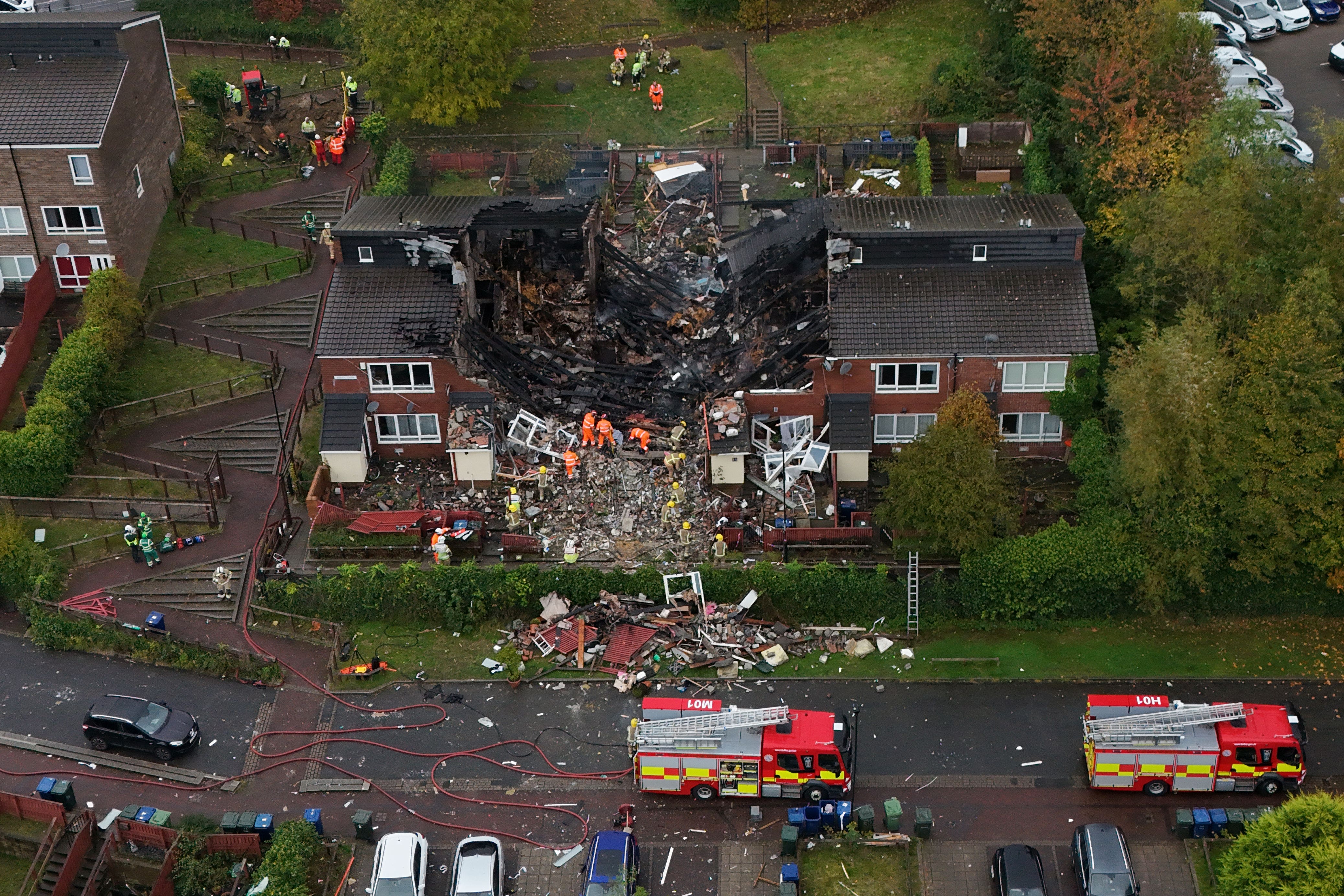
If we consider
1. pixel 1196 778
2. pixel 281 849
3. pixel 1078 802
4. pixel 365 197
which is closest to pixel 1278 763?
pixel 1196 778

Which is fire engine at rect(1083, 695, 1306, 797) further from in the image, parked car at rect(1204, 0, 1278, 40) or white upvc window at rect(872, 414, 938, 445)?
parked car at rect(1204, 0, 1278, 40)

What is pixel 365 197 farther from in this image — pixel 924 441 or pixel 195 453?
pixel 924 441

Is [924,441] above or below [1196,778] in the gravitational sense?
above

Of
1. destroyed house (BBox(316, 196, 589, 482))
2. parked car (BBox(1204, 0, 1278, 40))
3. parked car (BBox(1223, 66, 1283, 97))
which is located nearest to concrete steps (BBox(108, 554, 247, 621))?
destroyed house (BBox(316, 196, 589, 482))

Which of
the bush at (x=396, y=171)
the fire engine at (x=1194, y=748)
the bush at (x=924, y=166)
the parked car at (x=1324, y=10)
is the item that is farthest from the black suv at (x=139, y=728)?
the parked car at (x=1324, y=10)

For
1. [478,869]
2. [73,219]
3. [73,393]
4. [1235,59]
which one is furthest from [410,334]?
[1235,59]
